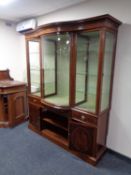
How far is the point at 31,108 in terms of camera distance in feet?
9.52

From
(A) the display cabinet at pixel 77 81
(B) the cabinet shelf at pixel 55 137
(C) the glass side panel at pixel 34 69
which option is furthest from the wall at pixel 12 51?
(B) the cabinet shelf at pixel 55 137

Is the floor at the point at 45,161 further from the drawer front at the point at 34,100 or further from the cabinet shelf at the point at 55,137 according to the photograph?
the drawer front at the point at 34,100

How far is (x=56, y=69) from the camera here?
2.77 metres

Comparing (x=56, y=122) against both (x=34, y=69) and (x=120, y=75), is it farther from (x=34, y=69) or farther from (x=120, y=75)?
(x=120, y=75)

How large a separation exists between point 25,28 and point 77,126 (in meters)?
2.39

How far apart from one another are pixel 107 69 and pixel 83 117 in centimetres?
75

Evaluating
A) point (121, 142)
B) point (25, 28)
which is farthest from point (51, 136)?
point (25, 28)

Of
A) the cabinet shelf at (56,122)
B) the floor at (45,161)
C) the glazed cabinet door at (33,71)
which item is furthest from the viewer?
the glazed cabinet door at (33,71)

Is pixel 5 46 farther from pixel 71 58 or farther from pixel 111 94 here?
pixel 111 94

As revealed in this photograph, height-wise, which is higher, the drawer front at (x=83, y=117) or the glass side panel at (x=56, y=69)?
the glass side panel at (x=56, y=69)

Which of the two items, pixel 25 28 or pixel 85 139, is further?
pixel 25 28

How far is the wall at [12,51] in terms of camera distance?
341cm

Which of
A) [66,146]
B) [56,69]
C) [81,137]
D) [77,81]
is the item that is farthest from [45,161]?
[56,69]

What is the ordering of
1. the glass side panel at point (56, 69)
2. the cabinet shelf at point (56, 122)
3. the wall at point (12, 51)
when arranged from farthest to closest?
1. the wall at point (12, 51)
2. the cabinet shelf at point (56, 122)
3. the glass side panel at point (56, 69)
